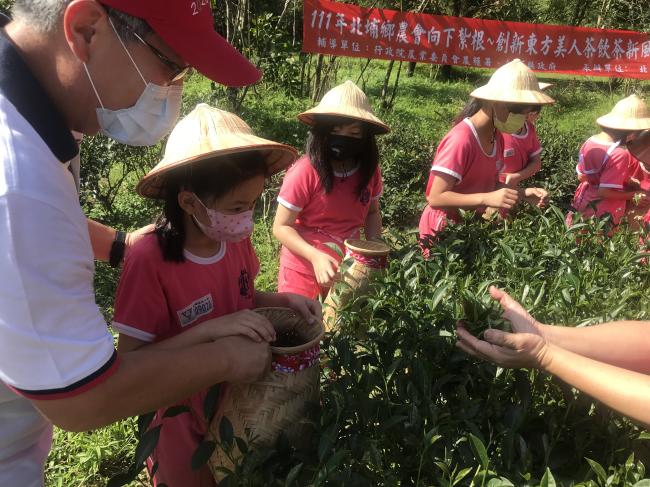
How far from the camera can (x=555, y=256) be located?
1.80 meters

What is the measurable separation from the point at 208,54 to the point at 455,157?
6.12 feet

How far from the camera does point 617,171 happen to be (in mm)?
3541

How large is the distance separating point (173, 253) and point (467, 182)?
1.82 meters

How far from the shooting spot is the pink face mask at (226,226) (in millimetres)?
1527

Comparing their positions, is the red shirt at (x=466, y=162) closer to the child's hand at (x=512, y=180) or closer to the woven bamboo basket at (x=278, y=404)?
the child's hand at (x=512, y=180)

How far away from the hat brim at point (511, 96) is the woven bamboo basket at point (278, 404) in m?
2.18

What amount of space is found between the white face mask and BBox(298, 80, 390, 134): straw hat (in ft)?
4.30

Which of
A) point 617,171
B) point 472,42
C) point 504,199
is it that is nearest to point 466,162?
point 504,199

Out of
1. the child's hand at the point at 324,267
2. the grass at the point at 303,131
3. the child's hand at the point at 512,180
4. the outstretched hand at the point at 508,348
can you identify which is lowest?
the grass at the point at 303,131

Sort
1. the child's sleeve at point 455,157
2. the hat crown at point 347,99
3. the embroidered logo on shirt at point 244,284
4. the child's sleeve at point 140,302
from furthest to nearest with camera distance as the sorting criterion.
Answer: the child's sleeve at point 455,157
the hat crown at point 347,99
the embroidered logo on shirt at point 244,284
the child's sleeve at point 140,302

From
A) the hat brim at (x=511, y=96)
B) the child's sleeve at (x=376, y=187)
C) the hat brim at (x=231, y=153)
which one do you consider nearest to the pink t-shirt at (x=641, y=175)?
the hat brim at (x=511, y=96)

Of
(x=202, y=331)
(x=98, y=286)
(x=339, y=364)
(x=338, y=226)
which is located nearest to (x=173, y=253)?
(x=202, y=331)

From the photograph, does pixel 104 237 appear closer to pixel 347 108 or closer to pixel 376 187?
pixel 347 108

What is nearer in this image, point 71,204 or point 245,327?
point 71,204
